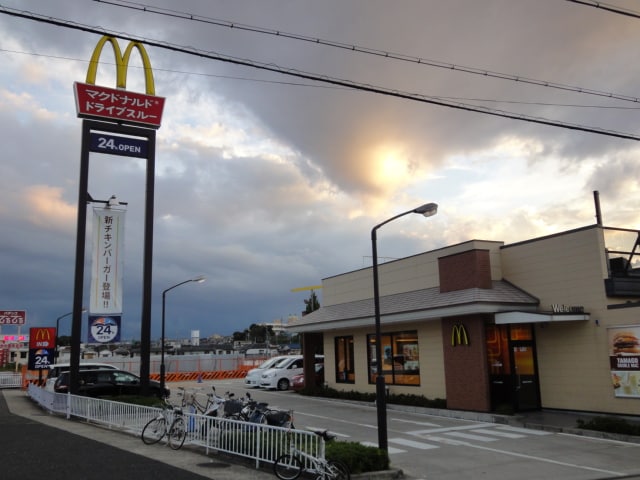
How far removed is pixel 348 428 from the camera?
55.9ft

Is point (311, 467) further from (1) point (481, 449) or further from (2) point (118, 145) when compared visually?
(2) point (118, 145)

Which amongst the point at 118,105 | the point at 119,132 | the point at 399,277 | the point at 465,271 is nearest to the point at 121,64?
the point at 118,105

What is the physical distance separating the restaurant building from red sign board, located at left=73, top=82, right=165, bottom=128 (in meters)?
11.9

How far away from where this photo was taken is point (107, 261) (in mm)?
20938

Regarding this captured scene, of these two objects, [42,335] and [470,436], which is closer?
[470,436]

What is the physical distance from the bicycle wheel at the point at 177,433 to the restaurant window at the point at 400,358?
1114cm

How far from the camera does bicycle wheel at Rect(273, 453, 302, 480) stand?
31.9 feet

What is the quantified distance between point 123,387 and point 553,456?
1695 cm

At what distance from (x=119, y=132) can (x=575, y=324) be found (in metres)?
17.9

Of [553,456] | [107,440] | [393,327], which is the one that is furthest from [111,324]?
[553,456]

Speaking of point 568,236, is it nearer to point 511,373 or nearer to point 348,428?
point 511,373

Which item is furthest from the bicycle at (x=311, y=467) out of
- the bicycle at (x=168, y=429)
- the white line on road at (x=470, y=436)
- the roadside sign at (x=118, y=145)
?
the roadside sign at (x=118, y=145)

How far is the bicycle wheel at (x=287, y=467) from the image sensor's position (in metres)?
9.73

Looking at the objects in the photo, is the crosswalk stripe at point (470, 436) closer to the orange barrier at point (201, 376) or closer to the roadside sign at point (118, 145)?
the roadside sign at point (118, 145)
